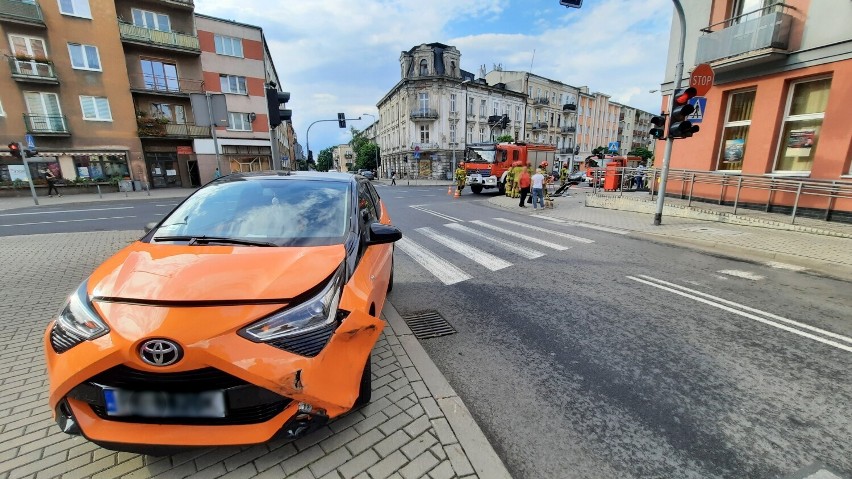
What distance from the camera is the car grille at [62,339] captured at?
1.83 meters

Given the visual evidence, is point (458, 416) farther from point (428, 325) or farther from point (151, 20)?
point (151, 20)

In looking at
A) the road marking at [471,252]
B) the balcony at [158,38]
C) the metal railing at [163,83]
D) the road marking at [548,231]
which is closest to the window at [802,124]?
the road marking at [548,231]

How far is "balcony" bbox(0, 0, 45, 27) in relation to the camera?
21781 mm

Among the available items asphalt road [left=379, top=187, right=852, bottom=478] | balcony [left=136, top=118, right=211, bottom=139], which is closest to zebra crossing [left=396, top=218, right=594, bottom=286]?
asphalt road [left=379, top=187, right=852, bottom=478]

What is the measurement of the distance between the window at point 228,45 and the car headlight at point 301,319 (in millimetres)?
35522

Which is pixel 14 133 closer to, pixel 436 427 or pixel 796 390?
pixel 436 427

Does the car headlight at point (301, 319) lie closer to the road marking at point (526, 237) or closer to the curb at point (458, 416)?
the curb at point (458, 416)

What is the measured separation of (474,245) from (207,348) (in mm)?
6736

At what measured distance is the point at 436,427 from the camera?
239 centimetres

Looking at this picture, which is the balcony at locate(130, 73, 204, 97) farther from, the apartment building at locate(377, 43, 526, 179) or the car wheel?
the car wheel

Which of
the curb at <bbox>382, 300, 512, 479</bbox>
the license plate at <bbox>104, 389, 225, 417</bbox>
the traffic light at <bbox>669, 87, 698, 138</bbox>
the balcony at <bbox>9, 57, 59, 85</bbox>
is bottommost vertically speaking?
the curb at <bbox>382, 300, 512, 479</bbox>

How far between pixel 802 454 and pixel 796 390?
884mm

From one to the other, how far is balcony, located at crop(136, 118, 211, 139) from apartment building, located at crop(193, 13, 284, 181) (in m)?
0.61

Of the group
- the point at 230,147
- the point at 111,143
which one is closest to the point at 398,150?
the point at 230,147
